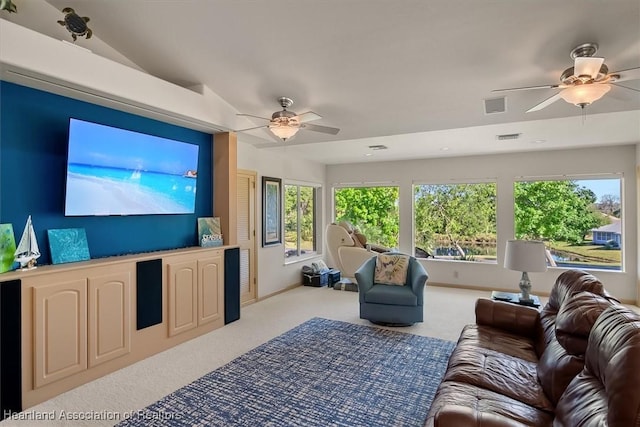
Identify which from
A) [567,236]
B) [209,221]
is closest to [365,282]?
[209,221]

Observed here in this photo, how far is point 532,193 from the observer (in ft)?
19.8

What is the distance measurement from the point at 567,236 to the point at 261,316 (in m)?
5.19

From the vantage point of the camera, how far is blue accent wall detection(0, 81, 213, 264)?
269cm

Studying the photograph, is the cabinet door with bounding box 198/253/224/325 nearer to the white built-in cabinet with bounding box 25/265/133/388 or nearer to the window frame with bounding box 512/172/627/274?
the white built-in cabinet with bounding box 25/265/133/388

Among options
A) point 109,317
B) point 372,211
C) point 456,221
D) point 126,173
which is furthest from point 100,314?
point 456,221

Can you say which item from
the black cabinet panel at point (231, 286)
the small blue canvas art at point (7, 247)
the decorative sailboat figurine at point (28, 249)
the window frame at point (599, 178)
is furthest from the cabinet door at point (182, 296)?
the window frame at point (599, 178)

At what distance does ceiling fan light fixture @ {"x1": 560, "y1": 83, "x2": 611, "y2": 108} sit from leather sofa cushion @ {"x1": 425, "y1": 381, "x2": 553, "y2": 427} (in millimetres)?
2175

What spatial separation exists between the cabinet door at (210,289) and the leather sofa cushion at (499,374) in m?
Answer: 2.82

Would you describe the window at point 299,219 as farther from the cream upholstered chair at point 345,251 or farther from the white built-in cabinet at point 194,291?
the white built-in cabinet at point 194,291

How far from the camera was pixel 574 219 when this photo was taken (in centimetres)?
580

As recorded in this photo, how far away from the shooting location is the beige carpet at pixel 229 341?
2631 millimetres

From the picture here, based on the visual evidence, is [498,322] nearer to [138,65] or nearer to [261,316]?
[261,316]

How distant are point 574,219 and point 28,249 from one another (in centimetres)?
720

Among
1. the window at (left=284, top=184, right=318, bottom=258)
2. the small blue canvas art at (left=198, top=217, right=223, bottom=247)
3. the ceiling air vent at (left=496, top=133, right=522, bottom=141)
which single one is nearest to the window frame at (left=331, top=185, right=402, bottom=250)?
the window at (left=284, top=184, right=318, bottom=258)
